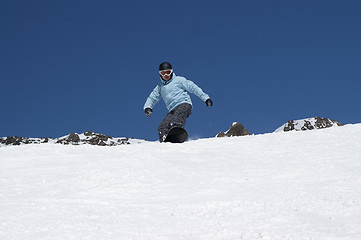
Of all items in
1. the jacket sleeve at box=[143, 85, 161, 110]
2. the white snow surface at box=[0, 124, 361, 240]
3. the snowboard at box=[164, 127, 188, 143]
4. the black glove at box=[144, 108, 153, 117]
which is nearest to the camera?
the white snow surface at box=[0, 124, 361, 240]

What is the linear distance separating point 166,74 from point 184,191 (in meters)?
5.90

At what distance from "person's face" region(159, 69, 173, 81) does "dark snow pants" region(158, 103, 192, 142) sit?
779 millimetres

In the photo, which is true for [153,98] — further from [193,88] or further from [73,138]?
[73,138]

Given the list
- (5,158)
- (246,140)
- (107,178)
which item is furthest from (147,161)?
(246,140)

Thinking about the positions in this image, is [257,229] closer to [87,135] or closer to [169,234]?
[169,234]

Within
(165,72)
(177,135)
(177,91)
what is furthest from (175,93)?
(177,135)

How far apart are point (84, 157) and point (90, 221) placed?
2593mm

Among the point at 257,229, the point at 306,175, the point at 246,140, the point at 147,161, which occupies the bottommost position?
the point at 257,229

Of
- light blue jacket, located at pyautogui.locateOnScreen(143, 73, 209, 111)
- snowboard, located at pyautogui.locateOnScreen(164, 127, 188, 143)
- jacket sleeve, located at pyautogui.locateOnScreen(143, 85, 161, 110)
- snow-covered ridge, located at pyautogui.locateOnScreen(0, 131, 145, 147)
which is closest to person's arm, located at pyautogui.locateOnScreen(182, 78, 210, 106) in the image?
light blue jacket, located at pyautogui.locateOnScreen(143, 73, 209, 111)

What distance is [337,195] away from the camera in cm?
410

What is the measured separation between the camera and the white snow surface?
128 inches

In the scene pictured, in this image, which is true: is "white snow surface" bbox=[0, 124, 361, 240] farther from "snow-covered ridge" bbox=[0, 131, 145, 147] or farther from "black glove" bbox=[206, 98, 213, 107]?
"snow-covered ridge" bbox=[0, 131, 145, 147]

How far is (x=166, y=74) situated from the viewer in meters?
10.1

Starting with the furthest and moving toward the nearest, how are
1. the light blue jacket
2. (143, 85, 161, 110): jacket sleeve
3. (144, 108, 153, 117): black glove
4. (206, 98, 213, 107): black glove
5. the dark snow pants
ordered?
(143, 85, 161, 110): jacket sleeve
(144, 108, 153, 117): black glove
the light blue jacket
(206, 98, 213, 107): black glove
the dark snow pants
